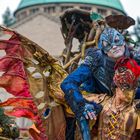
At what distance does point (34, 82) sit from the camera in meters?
4.86

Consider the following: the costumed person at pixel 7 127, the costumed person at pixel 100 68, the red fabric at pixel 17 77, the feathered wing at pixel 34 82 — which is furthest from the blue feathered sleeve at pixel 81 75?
the costumed person at pixel 7 127

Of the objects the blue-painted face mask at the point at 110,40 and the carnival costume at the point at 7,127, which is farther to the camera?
the carnival costume at the point at 7,127

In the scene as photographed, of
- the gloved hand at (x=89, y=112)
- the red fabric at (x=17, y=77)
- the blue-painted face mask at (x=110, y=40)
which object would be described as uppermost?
the blue-painted face mask at (x=110, y=40)

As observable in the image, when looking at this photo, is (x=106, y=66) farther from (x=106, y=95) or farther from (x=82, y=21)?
(x=82, y=21)

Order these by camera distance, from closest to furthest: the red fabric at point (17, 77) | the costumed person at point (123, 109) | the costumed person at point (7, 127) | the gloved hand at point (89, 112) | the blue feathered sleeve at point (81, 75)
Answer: the costumed person at point (123, 109), the gloved hand at point (89, 112), the blue feathered sleeve at point (81, 75), the red fabric at point (17, 77), the costumed person at point (7, 127)

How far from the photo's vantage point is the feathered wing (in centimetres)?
472

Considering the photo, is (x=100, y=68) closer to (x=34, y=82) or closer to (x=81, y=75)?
(x=81, y=75)

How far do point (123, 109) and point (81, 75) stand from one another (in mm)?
449

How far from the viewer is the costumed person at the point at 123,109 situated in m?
4.27

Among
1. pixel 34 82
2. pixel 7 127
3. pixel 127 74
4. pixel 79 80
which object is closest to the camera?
pixel 127 74

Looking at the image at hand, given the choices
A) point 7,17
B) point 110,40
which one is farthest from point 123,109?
point 7,17

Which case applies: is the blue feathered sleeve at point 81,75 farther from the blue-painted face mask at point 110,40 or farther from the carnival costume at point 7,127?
the carnival costume at point 7,127

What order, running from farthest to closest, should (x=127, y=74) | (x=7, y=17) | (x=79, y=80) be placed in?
(x=7, y=17)
(x=79, y=80)
(x=127, y=74)

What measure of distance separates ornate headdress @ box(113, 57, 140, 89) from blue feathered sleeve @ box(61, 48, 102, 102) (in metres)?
0.30
